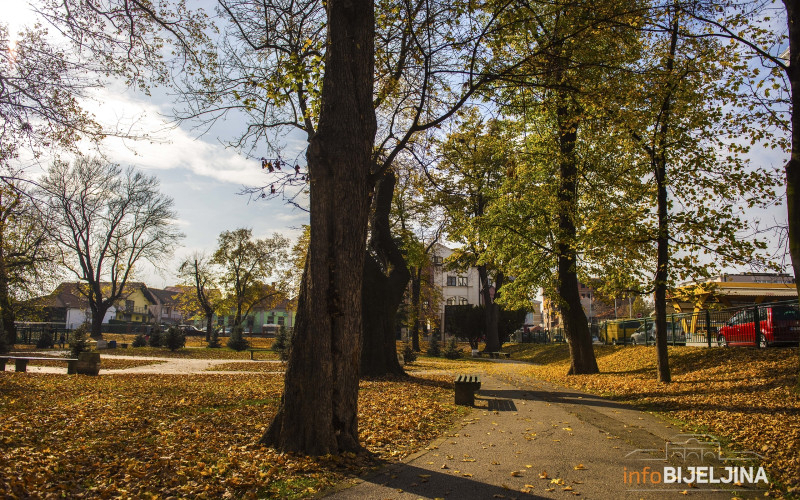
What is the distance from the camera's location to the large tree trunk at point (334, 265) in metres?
5.76

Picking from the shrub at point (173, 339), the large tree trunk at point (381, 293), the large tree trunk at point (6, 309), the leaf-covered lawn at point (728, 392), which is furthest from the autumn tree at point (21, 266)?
the leaf-covered lawn at point (728, 392)

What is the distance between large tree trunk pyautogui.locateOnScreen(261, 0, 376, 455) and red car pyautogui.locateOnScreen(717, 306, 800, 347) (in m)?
13.6

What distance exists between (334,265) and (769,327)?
14195mm

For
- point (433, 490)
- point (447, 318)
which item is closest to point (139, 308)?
point (447, 318)

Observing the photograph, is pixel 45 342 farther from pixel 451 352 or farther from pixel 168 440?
pixel 168 440

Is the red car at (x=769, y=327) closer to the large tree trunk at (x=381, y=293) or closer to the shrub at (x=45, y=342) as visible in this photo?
→ the large tree trunk at (x=381, y=293)

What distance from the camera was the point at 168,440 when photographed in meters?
6.19

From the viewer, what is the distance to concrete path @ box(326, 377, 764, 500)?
4703 mm

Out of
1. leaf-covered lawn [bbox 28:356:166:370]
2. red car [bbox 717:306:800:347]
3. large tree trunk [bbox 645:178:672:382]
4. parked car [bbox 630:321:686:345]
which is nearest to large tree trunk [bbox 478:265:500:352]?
parked car [bbox 630:321:686:345]

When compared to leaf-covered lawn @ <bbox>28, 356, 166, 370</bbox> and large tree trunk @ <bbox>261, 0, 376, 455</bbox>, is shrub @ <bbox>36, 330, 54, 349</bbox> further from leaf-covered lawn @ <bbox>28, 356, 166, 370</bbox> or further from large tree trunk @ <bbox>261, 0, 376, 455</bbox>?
large tree trunk @ <bbox>261, 0, 376, 455</bbox>

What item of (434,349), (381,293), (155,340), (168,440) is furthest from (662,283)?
(155,340)

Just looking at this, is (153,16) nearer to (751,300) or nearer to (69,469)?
(69,469)

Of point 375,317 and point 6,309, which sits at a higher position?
point 6,309

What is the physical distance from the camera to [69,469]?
492 centimetres
